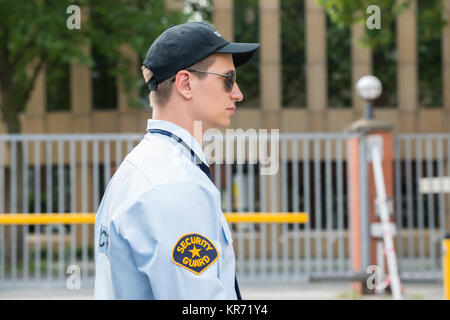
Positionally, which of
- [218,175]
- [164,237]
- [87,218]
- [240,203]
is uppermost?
[164,237]

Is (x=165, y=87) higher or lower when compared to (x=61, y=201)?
higher

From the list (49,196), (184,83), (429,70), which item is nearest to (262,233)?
(49,196)

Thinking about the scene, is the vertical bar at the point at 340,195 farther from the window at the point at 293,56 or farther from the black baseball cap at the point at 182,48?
the window at the point at 293,56

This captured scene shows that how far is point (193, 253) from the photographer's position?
60.0 inches

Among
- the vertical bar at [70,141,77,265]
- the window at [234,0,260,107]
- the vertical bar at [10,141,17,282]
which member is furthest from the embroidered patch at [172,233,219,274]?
the window at [234,0,260,107]

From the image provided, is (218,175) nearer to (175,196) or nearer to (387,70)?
(175,196)

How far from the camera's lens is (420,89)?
66.3ft

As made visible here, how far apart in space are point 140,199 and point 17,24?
45.9 feet

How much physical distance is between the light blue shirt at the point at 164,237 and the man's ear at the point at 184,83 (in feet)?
0.59

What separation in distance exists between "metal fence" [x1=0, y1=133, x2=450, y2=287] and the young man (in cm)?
774

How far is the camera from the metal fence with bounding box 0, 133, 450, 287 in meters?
9.95

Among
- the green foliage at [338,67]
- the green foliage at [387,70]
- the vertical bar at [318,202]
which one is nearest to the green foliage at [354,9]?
the vertical bar at [318,202]

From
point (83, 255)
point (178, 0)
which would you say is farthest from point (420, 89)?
point (83, 255)

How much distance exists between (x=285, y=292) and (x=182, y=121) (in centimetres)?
833
